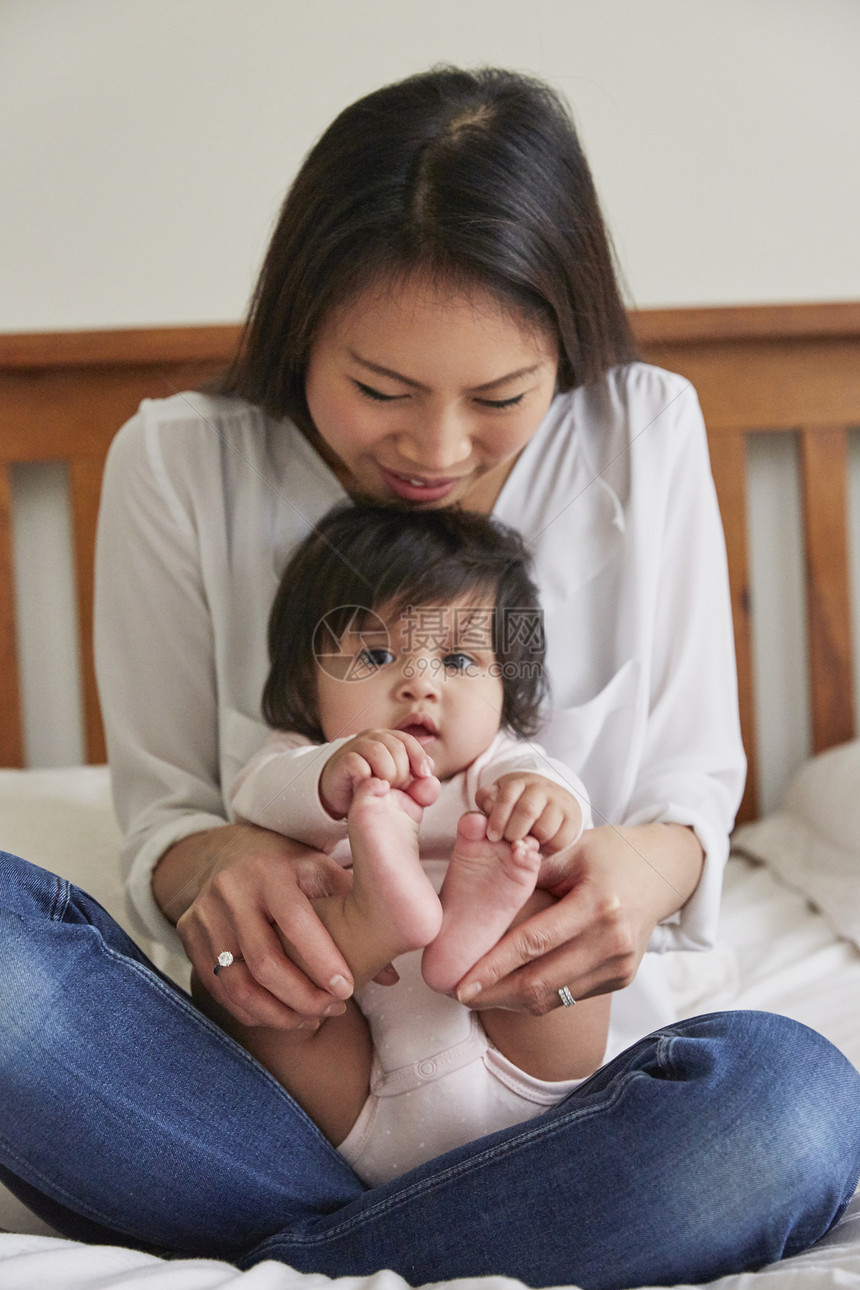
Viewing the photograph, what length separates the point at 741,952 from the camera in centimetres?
98

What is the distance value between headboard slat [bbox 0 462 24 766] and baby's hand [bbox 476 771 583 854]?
35.3 inches

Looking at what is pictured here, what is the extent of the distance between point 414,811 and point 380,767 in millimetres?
33

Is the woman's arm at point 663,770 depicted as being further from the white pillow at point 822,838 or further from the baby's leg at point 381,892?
the white pillow at point 822,838

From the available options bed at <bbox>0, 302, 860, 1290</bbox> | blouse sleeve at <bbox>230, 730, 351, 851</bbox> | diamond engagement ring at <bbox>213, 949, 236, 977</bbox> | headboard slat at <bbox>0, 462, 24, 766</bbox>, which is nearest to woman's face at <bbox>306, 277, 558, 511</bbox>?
blouse sleeve at <bbox>230, 730, 351, 851</bbox>

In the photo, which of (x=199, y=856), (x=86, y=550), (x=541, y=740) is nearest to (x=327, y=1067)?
(x=199, y=856)

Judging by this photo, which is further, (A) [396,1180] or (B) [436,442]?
(B) [436,442]

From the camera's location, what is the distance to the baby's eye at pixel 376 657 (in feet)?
2.12

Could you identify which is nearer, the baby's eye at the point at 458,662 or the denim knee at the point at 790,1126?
the denim knee at the point at 790,1126

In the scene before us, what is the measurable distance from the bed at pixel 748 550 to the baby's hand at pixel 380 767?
447mm


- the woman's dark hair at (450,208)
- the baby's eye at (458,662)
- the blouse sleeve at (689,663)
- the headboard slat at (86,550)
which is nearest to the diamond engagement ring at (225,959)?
the baby's eye at (458,662)

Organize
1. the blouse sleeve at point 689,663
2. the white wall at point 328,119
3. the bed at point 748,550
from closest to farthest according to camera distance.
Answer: the blouse sleeve at point 689,663 < the bed at point 748,550 < the white wall at point 328,119

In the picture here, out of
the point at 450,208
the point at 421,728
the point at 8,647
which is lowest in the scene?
the point at 8,647

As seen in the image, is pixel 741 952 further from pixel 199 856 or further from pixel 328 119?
pixel 328 119

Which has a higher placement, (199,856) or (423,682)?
(423,682)
